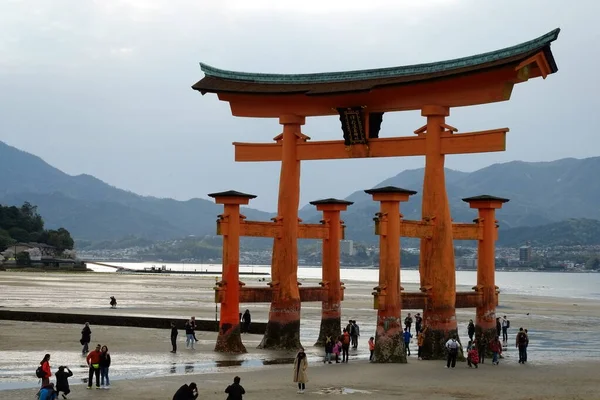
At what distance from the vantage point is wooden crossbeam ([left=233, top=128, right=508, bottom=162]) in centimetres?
2917

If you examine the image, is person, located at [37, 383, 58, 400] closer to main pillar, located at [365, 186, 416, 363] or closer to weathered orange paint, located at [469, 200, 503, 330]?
main pillar, located at [365, 186, 416, 363]

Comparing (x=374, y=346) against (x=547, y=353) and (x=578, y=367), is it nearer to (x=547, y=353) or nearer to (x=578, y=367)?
(x=578, y=367)

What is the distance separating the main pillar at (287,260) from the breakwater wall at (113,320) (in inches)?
307

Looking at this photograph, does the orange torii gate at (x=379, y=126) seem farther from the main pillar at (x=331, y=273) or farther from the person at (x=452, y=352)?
the main pillar at (x=331, y=273)

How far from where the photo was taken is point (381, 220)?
29.2 m

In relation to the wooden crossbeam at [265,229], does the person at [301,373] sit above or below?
below

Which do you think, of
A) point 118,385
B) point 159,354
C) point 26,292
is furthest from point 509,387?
point 26,292

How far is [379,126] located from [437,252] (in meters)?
5.47

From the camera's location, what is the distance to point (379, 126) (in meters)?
33.0

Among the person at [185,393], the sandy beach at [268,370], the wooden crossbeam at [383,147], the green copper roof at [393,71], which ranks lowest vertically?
the sandy beach at [268,370]

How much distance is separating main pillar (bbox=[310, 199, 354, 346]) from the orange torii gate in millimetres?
2069

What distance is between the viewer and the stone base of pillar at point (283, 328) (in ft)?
107

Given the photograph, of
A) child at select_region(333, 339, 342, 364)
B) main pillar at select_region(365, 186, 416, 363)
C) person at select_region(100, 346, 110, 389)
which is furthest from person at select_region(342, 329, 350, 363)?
person at select_region(100, 346, 110, 389)

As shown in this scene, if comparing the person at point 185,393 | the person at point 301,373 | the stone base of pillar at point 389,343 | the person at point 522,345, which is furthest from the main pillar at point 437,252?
the person at point 185,393
